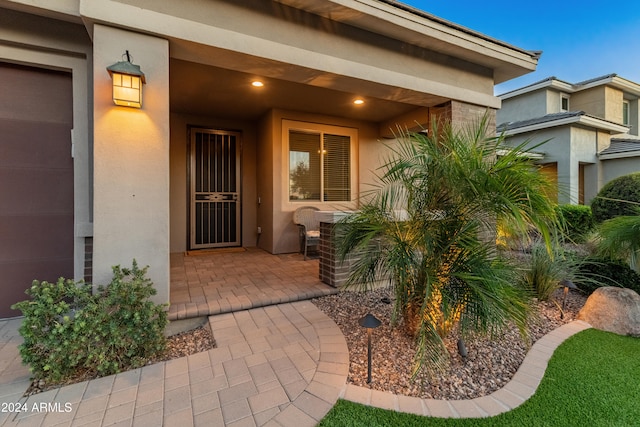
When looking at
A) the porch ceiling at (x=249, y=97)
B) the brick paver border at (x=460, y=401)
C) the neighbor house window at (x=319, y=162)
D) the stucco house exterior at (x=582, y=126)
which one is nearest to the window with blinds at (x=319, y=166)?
the neighbor house window at (x=319, y=162)

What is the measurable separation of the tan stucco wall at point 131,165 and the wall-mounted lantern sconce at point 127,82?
99mm

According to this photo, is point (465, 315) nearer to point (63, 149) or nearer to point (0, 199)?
point (63, 149)

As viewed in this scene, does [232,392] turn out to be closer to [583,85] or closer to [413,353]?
[413,353]

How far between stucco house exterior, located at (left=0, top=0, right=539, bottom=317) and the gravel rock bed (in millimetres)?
1914

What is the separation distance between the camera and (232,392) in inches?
76.1

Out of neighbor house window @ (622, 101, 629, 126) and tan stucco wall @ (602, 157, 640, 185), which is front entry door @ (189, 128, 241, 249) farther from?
neighbor house window @ (622, 101, 629, 126)

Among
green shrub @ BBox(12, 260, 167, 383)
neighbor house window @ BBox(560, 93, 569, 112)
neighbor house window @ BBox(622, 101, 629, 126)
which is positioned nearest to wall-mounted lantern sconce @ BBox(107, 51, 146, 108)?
green shrub @ BBox(12, 260, 167, 383)

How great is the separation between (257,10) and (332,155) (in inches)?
144

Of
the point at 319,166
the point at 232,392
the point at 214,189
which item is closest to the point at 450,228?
the point at 232,392

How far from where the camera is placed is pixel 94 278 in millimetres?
2541

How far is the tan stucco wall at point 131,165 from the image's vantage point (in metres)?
2.58

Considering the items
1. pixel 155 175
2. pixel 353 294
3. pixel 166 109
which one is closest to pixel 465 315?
pixel 353 294

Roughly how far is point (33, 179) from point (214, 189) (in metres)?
3.38

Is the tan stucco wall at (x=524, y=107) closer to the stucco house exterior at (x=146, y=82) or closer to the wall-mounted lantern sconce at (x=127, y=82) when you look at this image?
the stucco house exterior at (x=146, y=82)
